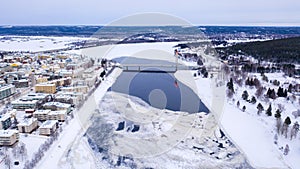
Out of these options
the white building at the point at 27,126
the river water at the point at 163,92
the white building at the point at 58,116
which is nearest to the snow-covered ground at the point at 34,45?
the river water at the point at 163,92

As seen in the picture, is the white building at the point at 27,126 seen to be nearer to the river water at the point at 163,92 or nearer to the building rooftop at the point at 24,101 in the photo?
the building rooftop at the point at 24,101

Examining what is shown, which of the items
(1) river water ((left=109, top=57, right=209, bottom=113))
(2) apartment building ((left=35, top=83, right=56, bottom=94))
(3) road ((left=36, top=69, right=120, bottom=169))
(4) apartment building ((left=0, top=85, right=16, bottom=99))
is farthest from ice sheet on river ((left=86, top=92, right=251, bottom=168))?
(4) apartment building ((left=0, top=85, right=16, bottom=99))

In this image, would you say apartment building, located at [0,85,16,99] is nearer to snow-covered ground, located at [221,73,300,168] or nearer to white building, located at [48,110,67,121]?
white building, located at [48,110,67,121]

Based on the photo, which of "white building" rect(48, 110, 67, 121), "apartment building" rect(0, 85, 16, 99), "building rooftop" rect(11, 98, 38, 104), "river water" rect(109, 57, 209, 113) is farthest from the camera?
"apartment building" rect(0, 85, 16, 99)

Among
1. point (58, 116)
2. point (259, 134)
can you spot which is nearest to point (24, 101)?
point (58, 116)

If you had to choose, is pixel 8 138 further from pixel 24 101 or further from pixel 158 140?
pixel 158 140

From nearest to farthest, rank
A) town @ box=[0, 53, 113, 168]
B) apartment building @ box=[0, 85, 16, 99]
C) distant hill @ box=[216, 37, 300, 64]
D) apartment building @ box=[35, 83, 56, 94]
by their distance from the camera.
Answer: town @ box=[0, 53, 113, 168] → apartment building @ box=[0, 85, 16, 99] → apartment building @ box=[35, 83, 56, 94] → distant hill @ box=[216, 37, 300, 64]

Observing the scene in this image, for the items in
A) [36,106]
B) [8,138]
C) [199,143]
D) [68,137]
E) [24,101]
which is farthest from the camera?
[24,101]

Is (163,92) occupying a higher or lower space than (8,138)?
higher
